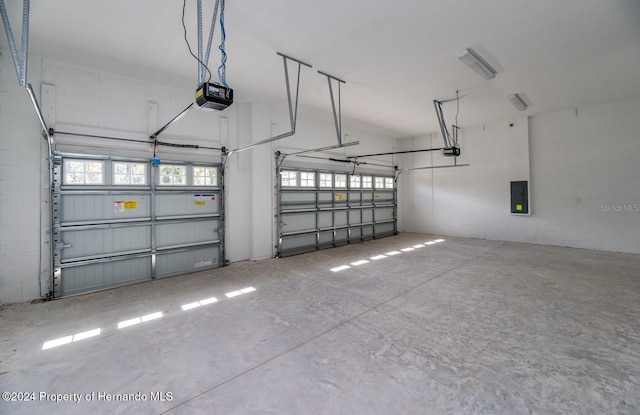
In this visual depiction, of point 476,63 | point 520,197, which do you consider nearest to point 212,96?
point 476,63

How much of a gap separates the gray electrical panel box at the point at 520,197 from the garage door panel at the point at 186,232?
24.8 ft

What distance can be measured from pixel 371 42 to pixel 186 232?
13.9 feet

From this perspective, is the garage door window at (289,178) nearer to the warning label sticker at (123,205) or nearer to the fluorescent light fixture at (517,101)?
the warning label sticker at (123,205)

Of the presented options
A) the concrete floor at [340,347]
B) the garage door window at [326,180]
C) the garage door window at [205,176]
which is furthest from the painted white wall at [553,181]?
the garage door window at [205,176]

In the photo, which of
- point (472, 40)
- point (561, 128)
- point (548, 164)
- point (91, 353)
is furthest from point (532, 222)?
point (91, 353)

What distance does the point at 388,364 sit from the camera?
2.20 meters

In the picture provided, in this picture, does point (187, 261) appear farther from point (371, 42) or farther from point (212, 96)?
point (371, 42)

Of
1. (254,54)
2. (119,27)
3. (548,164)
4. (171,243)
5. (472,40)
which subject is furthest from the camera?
(548,164)

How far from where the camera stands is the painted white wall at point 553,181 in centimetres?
604

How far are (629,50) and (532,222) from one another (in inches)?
176

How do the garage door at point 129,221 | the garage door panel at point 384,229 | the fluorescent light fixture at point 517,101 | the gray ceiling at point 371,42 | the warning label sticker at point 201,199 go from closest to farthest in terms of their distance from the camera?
the gray ceiling at point 371,42 → the garage door at point 129,221 → the warning label sticker at point 201,199 → the fluorescent light fixture at point 517,101 → the garage door panel at point 384,229

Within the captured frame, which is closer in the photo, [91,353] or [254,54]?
[91,353]

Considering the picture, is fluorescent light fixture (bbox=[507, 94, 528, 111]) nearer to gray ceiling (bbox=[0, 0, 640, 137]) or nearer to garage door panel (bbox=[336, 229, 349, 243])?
gray ceiling (bbox=[0, 0, 640, 137])

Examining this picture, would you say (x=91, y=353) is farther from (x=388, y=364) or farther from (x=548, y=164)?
(x=548, y=164)
